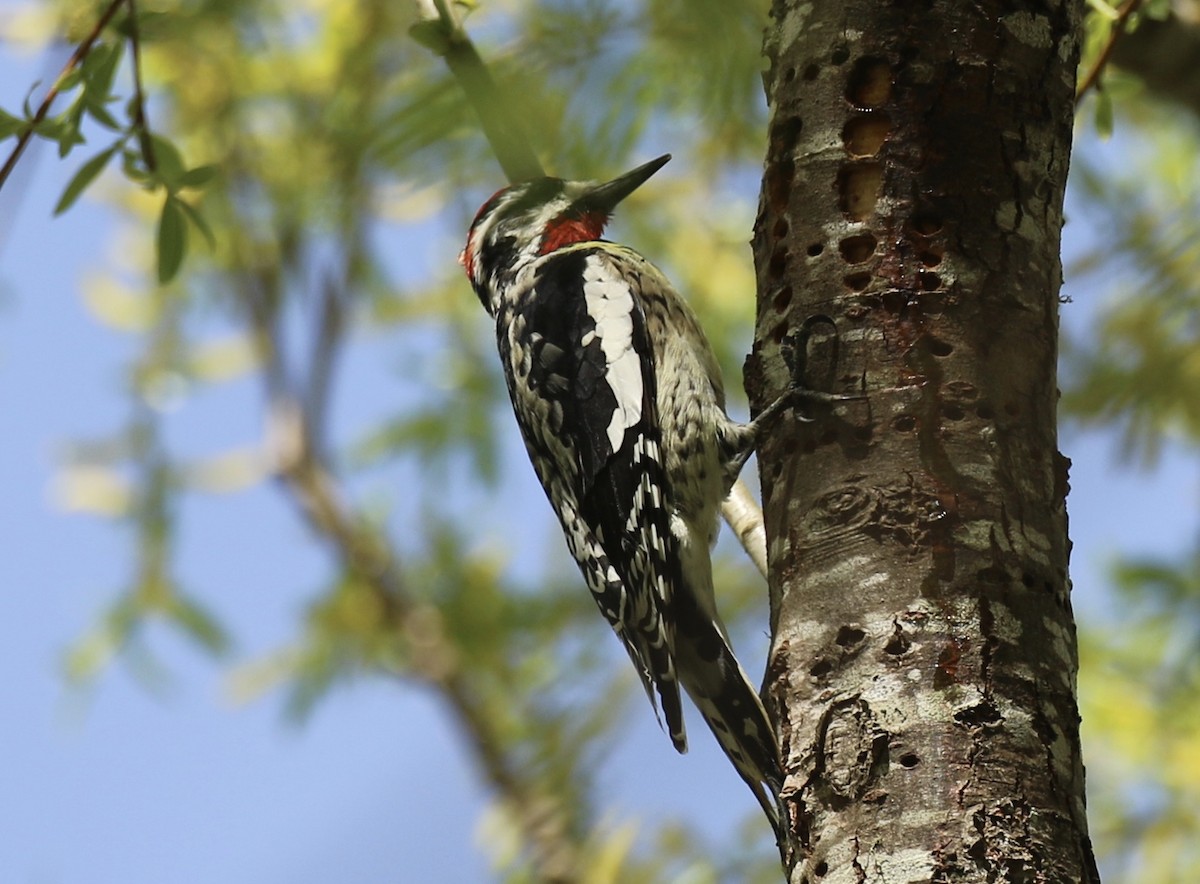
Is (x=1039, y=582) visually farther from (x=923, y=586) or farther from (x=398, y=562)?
(x=398, y=562)

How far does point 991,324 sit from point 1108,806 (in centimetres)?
316

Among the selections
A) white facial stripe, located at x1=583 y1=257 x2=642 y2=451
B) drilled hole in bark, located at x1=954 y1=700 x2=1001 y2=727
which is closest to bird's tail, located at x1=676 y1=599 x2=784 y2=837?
white facial stripe, located at x1=583 y1=257 x2=642 y2=451

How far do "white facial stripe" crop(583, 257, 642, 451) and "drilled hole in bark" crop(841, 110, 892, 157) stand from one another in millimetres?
1001

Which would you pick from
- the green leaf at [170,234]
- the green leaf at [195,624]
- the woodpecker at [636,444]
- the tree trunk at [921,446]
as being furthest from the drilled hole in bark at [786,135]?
the green leaf at [195,624]

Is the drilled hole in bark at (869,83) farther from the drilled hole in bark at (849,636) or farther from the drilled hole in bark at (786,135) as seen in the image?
the drilled hole in bark at (849,636)

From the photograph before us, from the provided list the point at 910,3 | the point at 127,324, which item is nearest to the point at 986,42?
the point at 910,3

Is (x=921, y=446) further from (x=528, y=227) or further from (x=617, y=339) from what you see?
(x=528, y=227)

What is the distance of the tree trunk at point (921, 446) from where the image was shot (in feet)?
5.11

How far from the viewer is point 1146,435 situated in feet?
11.9

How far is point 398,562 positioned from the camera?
15.6 feet

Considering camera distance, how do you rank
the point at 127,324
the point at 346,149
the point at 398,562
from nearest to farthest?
the point at 346,149
the point at 398,562
the point at 127,324

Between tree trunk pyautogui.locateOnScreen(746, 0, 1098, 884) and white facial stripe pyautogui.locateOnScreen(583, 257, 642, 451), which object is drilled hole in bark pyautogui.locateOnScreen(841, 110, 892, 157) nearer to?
tree trunk pyautogui.locateOnScreen(746, 0, 1098, 884)

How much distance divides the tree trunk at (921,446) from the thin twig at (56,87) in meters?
0.98

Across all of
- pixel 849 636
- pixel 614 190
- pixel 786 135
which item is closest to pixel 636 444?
pixel 614 190
